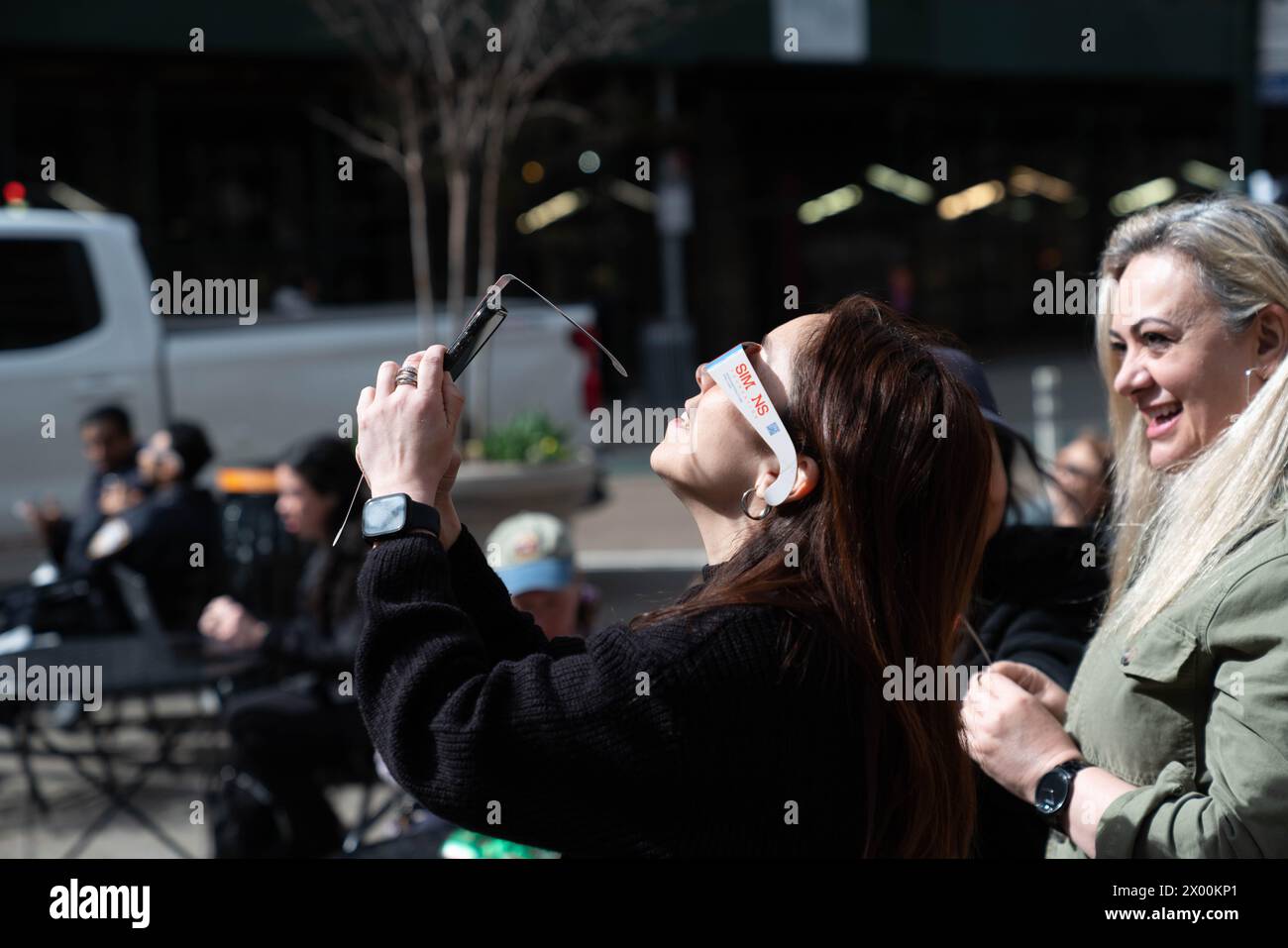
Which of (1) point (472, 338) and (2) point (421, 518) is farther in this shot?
(1) point (472, 338)

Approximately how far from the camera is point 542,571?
4117 millimetres

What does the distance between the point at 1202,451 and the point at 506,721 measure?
1232 millimetres

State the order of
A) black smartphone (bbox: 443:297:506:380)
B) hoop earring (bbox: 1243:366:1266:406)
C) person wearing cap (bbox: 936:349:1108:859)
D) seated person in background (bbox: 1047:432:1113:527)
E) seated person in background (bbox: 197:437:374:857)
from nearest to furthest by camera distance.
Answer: black smartphone (bbox: 443:297:506:380), hoop earring (bbox: 1243:366:1266:406), person wearing cap (bbox: 936:349:1108:859), seated person in background (bbox: 1047:432:1113:527), seated person in background (bbox: 197:437:374:857)

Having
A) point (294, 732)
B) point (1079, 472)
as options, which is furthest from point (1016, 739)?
point (294, 732)

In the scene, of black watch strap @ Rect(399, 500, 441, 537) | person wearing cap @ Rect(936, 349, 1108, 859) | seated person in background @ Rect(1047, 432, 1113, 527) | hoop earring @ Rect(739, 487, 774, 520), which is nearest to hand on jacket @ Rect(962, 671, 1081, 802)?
person wearing cap @ Rect(936, 349, 1108, 859)

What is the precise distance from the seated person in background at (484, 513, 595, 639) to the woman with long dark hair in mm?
2132

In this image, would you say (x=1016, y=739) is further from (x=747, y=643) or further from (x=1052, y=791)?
(x=747, y=643)

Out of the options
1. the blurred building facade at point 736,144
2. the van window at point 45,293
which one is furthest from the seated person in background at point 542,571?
the blurred building facade at point 736,144

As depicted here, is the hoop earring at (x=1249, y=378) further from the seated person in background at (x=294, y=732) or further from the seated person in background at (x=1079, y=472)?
the seated person in background at (x=294, y=732)

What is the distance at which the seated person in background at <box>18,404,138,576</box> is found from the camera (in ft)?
21.2

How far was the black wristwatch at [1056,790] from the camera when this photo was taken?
2072 mm

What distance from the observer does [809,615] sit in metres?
1.76

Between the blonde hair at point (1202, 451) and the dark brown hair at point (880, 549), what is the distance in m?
0.39

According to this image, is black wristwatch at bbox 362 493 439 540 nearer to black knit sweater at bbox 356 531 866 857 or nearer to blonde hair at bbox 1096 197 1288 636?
black knit sweater at bbox 356 531 866 857
